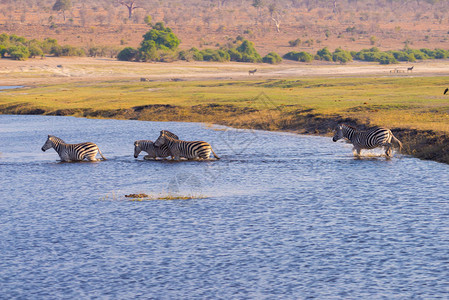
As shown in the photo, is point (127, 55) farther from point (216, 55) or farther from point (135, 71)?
point (216, 55)

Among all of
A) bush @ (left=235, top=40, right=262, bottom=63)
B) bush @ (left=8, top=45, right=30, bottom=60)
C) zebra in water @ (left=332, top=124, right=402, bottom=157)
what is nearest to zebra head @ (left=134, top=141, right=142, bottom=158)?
zebra in water @ (left=332, top=124, right=402, bottom=157)

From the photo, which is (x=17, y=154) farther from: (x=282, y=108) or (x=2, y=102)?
(x=2, y=102)

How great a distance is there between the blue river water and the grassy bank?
7.80 m

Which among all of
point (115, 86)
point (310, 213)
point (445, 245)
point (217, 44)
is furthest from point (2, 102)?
point (217, 44)

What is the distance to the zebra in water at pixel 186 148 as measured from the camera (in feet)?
110

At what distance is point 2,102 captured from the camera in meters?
73.4

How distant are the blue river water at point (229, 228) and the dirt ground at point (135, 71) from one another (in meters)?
76.9

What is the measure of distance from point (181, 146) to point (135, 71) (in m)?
87.1

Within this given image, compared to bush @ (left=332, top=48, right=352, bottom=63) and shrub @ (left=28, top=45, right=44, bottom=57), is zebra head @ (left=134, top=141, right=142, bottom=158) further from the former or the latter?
bush @ (left=332, top=48, right=352, bottom=63)

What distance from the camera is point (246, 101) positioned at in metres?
63.1

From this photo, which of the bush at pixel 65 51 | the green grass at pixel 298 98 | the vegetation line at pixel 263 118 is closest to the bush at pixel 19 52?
the bush at pixel 65 51

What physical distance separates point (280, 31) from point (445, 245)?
603 ft

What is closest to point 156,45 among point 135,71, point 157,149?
point 135,71

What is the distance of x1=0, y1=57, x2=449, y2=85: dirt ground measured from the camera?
359ft
